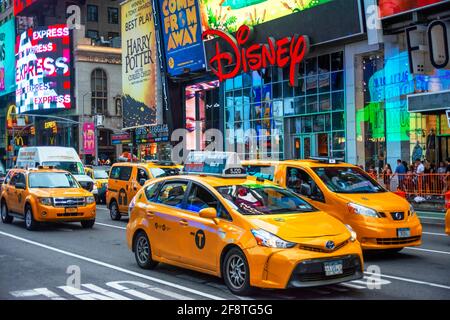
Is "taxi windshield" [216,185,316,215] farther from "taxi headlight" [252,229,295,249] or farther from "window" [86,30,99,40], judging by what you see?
"window" [86,30,99,40]

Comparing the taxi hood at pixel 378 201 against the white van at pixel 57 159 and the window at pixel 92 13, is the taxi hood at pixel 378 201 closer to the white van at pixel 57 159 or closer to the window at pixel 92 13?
the white van at pixel 57 159

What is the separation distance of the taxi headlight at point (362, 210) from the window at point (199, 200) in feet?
10.6

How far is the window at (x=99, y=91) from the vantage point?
222ft

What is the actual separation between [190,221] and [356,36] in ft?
65.7

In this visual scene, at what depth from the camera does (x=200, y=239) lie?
28.2 ft

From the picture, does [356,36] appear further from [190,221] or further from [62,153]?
[190,221]

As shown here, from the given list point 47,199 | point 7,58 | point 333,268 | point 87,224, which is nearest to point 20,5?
point 7,58

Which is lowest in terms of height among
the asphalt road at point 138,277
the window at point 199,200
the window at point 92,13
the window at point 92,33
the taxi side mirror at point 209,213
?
the asphalt road at point 138,277

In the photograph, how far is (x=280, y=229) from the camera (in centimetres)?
773

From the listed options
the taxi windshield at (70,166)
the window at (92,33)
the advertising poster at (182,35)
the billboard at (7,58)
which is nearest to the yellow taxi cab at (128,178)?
the taxi windshield at (70,166)

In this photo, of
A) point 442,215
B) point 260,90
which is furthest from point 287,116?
point 442,215

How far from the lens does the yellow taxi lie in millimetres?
10562

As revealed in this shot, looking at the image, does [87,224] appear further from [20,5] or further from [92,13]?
[20,5]

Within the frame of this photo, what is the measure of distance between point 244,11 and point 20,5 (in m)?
56.2
